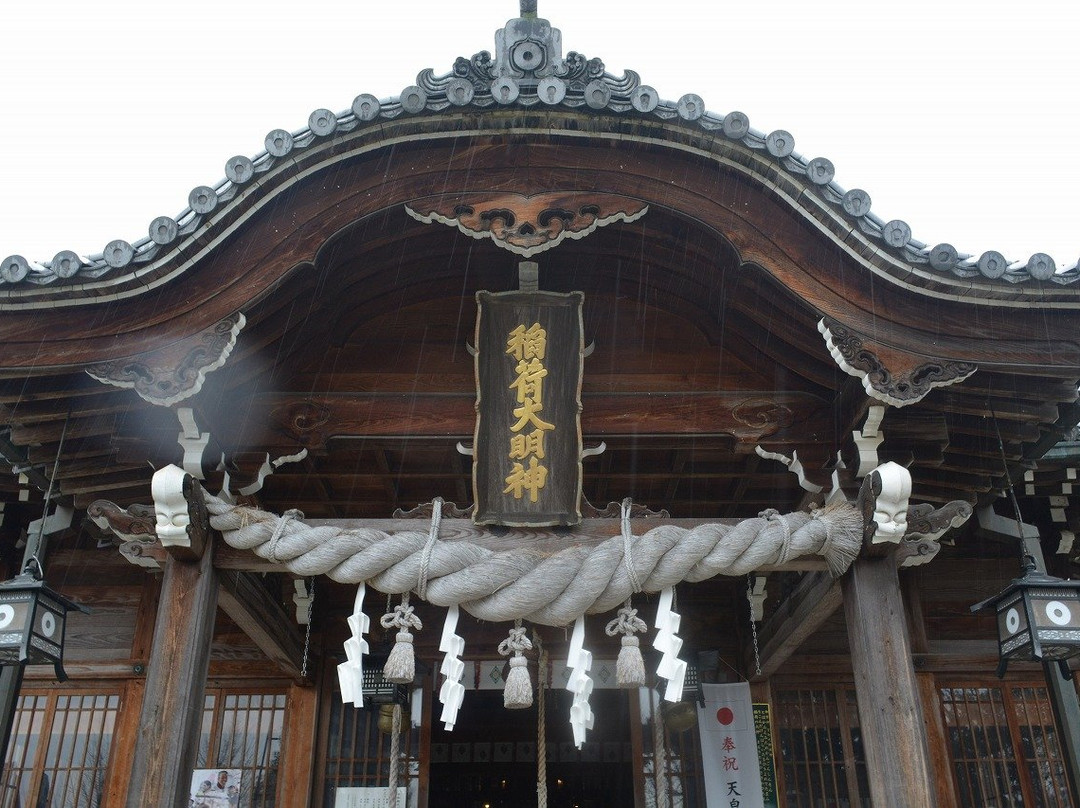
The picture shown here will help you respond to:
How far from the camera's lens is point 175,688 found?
500cm

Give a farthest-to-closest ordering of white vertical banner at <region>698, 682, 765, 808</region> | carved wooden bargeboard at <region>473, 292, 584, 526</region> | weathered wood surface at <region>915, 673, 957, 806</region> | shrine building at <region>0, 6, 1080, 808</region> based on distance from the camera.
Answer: white vertical banner at <region>698, 682, 765, 808</region> → weathered wood surface at <region>915, 673, 957, 806</region> → carved wooden bargeboard at <region>473, 292, 584, 526</region> → shrine building at <region>0, 6, 1080, 808</region>

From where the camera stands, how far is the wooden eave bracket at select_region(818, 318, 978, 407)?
4.99 meters

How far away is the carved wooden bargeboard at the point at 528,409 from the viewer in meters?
5.41

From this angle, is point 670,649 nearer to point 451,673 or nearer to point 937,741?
point 451,673

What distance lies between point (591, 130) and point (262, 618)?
13.8 feet

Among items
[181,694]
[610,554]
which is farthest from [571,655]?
[181,694]

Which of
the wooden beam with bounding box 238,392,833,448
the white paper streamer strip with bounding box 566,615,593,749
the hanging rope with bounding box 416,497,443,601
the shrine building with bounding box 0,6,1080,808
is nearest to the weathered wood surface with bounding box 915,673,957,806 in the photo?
the shrine building with bounding box 0,6,1080,808

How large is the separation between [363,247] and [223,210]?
35.6 inches

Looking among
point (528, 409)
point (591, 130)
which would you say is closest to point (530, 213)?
point (591, 130)

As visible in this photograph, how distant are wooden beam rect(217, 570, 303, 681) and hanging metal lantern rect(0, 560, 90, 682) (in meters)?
0.95

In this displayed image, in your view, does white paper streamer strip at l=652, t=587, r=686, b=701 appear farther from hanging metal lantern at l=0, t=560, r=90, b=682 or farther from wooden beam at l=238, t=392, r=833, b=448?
hanging metal lantern at l=0, t=560, r=90, b=682

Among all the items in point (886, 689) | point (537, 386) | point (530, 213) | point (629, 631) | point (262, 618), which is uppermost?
point (530, 213)

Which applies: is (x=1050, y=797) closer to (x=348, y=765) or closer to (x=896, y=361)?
(x=896, y=361)

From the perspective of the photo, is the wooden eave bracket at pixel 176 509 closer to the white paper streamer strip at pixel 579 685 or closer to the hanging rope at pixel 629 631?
the white paper streamer strip at pixel 579 685
